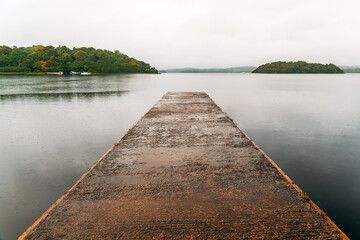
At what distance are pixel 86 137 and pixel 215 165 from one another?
8.51 meters

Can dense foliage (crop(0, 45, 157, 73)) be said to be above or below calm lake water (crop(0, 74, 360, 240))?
above

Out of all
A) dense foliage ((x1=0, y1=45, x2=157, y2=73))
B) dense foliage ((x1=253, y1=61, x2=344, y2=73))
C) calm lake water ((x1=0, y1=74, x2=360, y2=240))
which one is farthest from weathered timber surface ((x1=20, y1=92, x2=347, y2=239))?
dense foliage ((x1=253, y1=61, x2=344, y2=73))

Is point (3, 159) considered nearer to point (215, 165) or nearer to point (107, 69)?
point (215, 165)

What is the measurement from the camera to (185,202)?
3230 millimetres

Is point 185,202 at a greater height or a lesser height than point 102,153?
greater

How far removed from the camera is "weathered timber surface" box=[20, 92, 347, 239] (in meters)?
2.66

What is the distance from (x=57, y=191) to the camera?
5746 mm

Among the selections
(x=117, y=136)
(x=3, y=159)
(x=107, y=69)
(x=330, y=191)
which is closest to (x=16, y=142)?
(x=3, y=159)

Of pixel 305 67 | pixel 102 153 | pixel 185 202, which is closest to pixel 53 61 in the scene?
pixel 102 153

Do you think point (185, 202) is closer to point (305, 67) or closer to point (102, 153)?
point (102, 153)

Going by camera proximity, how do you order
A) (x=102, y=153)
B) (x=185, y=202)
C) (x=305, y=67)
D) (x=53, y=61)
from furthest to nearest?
(x=305, y=67) < (x=53, y=61) < (x=102, y=153) < (x=185, y=202)

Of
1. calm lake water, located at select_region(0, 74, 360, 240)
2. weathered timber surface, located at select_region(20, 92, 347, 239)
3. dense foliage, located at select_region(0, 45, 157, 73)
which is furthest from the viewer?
dense foliage, located at select_region(0, 45, 157, 73)

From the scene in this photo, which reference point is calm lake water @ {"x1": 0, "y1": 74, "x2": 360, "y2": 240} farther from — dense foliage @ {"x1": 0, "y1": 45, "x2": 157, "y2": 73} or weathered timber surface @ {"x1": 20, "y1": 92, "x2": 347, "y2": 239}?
dense foliage @ {"x1": 0, "y1": 45, "x2": 157, "y2": 73}

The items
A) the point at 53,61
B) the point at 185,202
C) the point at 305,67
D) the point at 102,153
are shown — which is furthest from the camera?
the point at 305,67
